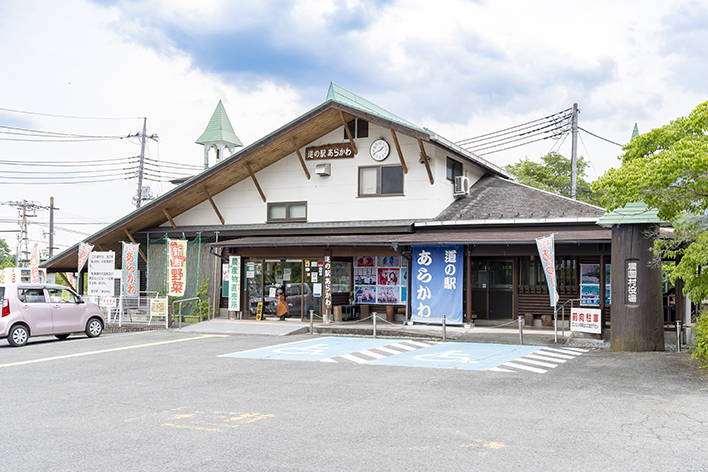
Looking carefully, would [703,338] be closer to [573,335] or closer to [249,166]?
[573,335]

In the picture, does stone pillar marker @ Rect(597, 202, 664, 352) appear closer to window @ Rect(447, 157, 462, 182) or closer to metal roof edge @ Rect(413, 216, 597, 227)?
metal roof edge @ Rect(413, 216, 597, 227)

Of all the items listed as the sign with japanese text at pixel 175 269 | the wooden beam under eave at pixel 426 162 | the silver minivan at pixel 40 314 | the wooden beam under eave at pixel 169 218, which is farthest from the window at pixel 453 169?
the silver minivan at pixel 40 314

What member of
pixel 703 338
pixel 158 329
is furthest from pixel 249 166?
pixel 703 338

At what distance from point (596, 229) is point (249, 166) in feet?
38.8

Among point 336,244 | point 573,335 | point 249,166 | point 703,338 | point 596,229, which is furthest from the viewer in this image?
point 249,166

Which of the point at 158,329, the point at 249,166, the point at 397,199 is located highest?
the point at 249,166

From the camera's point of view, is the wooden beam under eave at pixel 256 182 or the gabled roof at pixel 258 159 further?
the wooden beam under eave at pixel 256 182

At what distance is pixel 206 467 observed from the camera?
505cm

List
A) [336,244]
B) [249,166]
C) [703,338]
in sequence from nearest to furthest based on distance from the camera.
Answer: [703,338], [336,244], [249,166]

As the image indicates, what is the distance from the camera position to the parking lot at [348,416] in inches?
210

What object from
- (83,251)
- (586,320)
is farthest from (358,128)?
(83,251)

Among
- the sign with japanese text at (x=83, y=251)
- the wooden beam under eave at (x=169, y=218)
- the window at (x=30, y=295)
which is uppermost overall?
the wooden beam under eave at (x=169, y=218)

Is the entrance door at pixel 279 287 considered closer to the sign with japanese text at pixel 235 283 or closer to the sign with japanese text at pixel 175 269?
the sign with japanese text at pixel 235 283

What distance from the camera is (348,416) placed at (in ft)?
22.8
